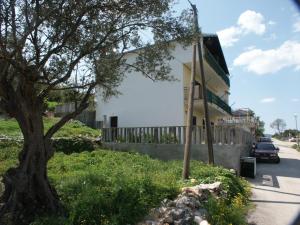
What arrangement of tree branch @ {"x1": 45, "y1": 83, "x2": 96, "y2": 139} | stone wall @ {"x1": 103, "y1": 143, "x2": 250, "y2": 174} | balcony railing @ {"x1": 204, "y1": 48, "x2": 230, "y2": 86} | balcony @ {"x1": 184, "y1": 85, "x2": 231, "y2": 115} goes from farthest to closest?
balcony railing @ {"x1": 204, "y1": 48, "x2": 230, "y2": 86} → balcony @ {"x1": 184, "y1": 85, "x2": 231, "y2": 115} → stone wall @ {"x1": 103, "y1": 143, "x2": 250, "y2": 174} → tree branch @ {"x1": 45, "y1": 83, "x2": 96, "y2": 139}

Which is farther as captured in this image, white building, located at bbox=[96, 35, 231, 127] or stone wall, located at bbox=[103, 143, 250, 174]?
white building, located at bbox=[96, 35, 231, 127]

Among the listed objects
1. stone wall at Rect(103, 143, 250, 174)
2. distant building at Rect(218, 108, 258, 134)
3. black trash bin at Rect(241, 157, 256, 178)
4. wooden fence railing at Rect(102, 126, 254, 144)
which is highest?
distant building at Rect(218, 108, 258, 134)

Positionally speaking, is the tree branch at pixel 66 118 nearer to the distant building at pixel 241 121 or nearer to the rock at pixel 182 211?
the rock at pixel 182 211

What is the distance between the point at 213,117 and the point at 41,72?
34.5 m

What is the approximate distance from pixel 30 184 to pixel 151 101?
72.6 feet

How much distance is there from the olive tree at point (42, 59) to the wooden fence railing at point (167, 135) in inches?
406

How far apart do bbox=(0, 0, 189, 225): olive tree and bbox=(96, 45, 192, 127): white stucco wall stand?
56.1 ft

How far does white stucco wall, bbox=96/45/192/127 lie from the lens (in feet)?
99.8

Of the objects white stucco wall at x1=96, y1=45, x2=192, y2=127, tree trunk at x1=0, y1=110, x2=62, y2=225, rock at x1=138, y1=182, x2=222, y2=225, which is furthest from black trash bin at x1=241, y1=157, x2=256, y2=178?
tree trunk at x1=0, y1=110, x2=62, y2=225

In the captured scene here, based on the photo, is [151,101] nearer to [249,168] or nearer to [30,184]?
[249,168]

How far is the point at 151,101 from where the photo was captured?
32.1 meters

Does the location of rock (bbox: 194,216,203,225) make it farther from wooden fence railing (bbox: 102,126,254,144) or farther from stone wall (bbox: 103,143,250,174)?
wooden fence railing (bbox: 102,126,254,144)

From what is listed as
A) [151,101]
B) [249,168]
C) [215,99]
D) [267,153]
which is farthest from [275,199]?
[215,99]

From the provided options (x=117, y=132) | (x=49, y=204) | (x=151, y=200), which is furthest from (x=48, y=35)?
(x=117, y=132)
